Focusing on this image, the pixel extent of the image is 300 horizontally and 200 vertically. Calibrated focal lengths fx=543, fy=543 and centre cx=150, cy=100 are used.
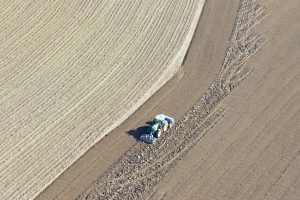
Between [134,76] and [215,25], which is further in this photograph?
[215,25]

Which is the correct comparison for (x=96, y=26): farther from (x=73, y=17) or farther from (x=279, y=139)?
(x=279, y=139)

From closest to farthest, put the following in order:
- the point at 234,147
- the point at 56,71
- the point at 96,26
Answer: the point at 234,147, the point at 56,71, the point at 96,26

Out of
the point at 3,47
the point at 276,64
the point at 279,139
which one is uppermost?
the point at 3,47

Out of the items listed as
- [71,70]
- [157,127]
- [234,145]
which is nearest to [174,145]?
[157,127]

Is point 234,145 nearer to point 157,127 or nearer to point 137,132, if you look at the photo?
point 157,127

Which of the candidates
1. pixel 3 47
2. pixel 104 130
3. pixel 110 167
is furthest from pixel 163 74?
pixel 3 47

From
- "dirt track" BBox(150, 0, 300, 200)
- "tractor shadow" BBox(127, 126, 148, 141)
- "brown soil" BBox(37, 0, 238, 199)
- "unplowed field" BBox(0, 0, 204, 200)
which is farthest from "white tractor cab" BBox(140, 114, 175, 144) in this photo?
"dirt track" BBox(150, 0, 300, 200)
